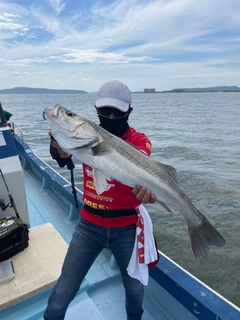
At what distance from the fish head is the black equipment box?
1761 millimetres

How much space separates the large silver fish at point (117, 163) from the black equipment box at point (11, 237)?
68.6 inches

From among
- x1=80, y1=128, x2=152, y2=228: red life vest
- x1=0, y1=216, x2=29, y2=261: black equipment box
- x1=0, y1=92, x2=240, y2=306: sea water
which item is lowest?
x1=0, y1=92, x2=240, y2=306: sea water

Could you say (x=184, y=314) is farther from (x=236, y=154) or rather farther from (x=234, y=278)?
(x=236, y=154)

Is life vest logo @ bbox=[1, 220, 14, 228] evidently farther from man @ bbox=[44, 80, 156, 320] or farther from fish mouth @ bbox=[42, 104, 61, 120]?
fish mouth @ bbox=[42, 104, 61, 120]

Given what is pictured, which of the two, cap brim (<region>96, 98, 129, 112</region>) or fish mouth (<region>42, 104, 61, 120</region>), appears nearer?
fish mouth (<region>42, 104, 61, 120</region>)

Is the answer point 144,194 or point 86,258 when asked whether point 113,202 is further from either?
point 86,258

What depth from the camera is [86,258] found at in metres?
2.54

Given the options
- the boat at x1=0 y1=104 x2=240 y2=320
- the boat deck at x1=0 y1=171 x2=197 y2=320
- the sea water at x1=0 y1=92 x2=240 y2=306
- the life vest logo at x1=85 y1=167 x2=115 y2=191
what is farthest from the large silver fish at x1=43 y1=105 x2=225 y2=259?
the sea water at x1=0 y1=92 x2=240 y2=306

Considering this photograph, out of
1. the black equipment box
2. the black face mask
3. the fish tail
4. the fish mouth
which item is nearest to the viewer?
the fish mouth

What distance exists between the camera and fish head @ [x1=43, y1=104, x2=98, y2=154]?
7.53 ft

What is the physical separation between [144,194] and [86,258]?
847 mm

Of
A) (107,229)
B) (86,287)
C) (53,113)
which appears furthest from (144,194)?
(86,287)

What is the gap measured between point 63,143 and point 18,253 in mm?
2198

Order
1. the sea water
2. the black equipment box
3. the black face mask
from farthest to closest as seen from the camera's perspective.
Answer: the sea water < the black equipment box < the black face mask
